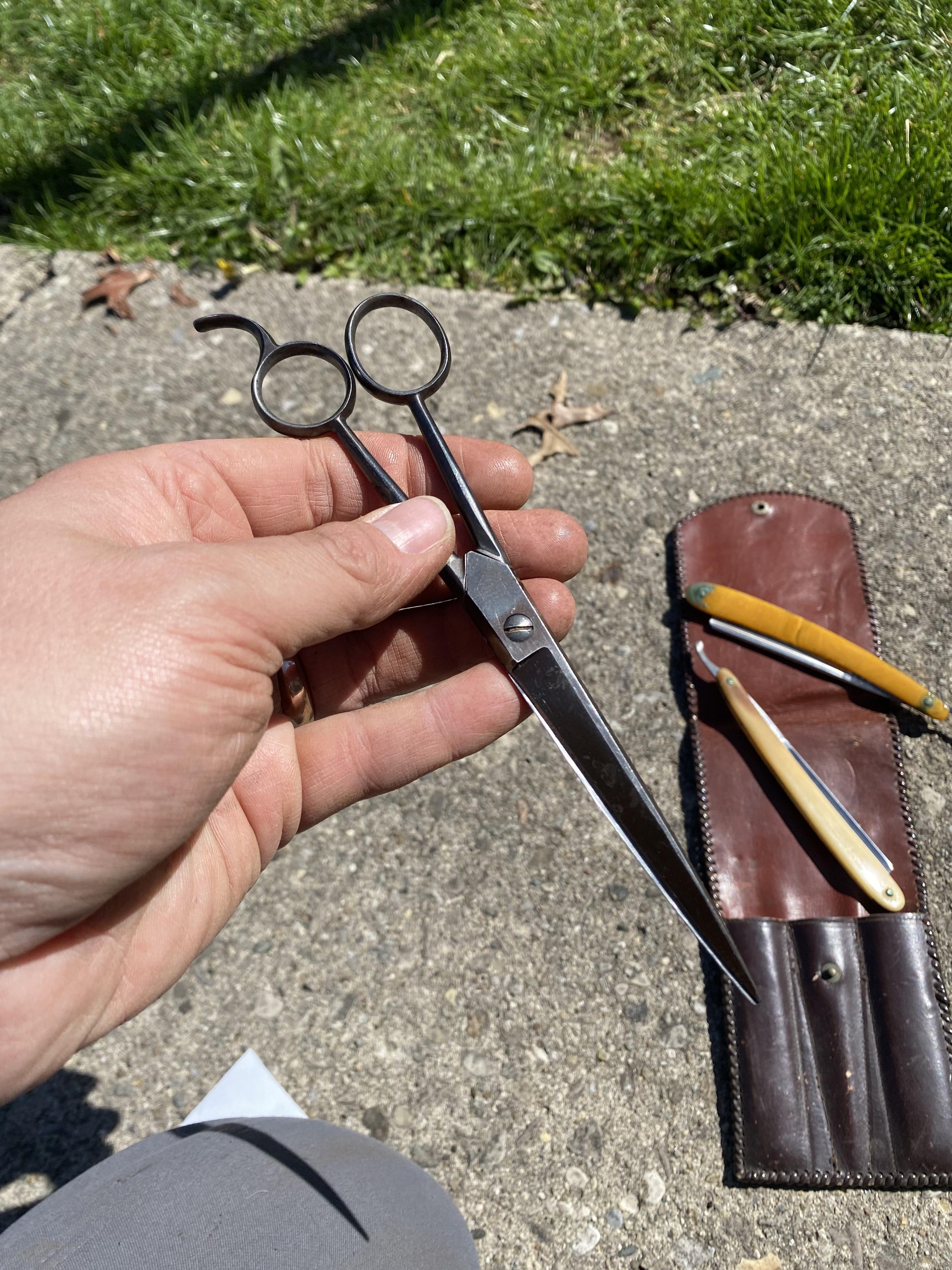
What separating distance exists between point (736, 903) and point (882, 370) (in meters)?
1.58

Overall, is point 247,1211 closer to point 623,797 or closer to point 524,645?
point 623,797

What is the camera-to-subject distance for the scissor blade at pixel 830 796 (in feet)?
6.39

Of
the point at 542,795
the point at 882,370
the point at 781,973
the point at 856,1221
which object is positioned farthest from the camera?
the point at 882,370

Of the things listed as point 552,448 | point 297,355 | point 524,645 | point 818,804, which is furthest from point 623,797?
point 552,448

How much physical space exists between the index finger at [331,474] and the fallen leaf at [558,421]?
26.4 inches

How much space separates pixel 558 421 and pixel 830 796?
1.28 metres

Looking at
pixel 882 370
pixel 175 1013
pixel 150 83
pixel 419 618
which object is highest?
pixel 150 83

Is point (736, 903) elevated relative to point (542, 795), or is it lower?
lower

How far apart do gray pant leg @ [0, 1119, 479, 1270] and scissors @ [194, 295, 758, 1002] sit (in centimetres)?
70

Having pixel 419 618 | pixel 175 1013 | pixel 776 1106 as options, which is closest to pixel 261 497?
pixel 419 618

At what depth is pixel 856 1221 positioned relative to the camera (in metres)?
1.75

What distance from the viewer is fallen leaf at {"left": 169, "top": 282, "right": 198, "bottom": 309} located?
2.93 metres

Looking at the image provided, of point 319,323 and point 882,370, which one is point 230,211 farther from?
point 882,370

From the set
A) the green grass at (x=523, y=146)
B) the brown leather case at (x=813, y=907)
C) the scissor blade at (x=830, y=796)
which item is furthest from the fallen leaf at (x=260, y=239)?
the scissor blade at (x=830, y=796)
